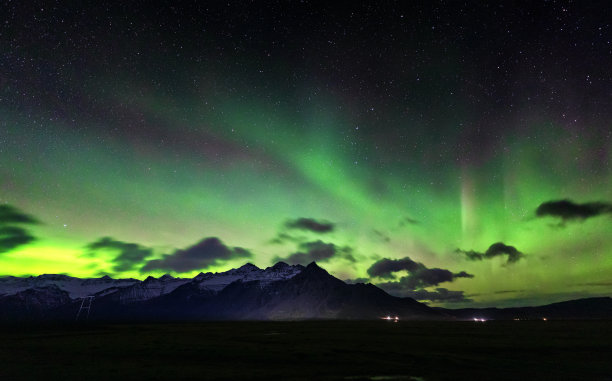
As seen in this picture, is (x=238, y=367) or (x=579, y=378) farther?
(x=238, y=367)

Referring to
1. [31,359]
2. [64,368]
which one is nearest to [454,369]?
[64,368]

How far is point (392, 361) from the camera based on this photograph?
46781 millimetres

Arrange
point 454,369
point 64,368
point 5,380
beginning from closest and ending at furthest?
1. point 5,380
2. point 454,369
3. point 64,368

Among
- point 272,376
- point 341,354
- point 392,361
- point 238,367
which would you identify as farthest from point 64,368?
point 392,361

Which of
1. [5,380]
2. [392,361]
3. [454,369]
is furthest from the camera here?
[392,361]

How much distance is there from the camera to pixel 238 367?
42.2 m

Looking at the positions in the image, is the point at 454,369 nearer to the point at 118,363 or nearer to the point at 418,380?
the point at 418,380

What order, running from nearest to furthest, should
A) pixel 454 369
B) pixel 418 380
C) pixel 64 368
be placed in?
pixel 418 380 → pixel 454 369 → pixel 64 368

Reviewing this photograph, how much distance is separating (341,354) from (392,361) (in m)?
9.99

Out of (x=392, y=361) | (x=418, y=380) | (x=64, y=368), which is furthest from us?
(x=392, y=361)

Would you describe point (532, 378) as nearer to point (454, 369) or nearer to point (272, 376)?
point (454, 369)

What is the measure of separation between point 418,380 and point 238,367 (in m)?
19.0

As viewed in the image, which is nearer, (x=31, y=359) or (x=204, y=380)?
(x=204, y=380)

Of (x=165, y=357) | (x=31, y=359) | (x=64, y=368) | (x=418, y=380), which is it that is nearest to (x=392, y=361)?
(x=418, y=380)
